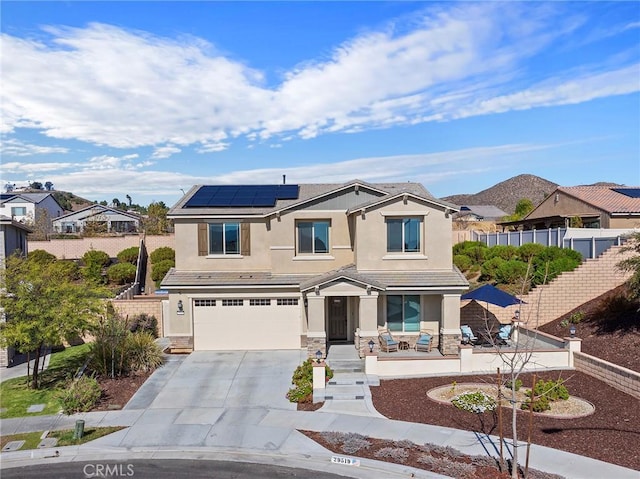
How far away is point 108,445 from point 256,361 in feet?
25.9

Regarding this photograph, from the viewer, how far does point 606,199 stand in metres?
A: 34.6

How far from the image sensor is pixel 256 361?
20328 mm

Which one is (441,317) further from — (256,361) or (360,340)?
(256,361)

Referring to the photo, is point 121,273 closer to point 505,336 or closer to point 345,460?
point 505,336

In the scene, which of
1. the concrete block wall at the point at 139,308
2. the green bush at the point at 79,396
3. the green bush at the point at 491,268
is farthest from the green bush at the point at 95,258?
the green bush at the point at 491,268

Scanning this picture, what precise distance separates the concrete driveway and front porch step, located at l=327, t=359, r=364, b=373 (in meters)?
1.53

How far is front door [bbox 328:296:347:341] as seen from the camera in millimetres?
22422

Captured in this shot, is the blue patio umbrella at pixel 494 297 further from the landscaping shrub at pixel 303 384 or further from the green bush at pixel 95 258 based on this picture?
the green bush at pixel 95 258

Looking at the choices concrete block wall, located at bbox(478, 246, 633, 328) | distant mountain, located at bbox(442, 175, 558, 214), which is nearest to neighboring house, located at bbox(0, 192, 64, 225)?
concrete block wall, located at bbox(478, 246, 633, 328)

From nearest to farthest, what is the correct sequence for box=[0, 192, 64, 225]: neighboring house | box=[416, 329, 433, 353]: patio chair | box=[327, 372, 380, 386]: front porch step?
box=[327, 372, 380, 386]: front porch step → box=[416, 329, 433, 353]: patio chair → box=[0, 192, 64, 225]: neighboring house

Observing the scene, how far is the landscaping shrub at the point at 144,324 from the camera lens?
920 inches

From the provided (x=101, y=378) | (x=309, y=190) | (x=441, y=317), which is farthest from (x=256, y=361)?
(x=309, y=190)

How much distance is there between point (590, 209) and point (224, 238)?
967 inches

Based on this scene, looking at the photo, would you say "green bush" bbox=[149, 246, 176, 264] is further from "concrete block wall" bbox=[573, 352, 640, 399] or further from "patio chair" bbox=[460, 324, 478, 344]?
"concrete block wall" bbox=[573, 352, 640, 399]
